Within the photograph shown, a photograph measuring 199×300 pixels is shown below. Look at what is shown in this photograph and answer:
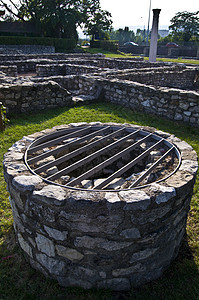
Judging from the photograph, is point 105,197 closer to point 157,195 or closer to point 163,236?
point 157,195

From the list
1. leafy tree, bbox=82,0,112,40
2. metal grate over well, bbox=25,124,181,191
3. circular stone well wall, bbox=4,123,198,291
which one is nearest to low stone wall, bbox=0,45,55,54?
leafy tree, bbox=82,0,112,40

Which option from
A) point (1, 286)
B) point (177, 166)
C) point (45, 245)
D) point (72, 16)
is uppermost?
point (72, 16)

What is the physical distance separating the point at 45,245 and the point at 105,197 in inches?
33.7

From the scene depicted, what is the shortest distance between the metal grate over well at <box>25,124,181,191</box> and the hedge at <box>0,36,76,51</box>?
28.6 metres

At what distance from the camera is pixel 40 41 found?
3034cm

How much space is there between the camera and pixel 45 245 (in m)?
2.45

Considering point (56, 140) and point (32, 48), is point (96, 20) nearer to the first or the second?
point (32, 48)

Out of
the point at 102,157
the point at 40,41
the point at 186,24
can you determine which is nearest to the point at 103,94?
the point at 102,157

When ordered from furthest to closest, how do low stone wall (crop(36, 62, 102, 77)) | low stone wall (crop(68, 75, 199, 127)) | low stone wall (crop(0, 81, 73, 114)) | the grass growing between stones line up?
1. low stone wall (crop(36, 62, 102, 77))
2. low stone wall (crop(0, 81, 73, 114))
3. low stone wall (crop(68, 75, 199, 127))
4. the grass growing between stones

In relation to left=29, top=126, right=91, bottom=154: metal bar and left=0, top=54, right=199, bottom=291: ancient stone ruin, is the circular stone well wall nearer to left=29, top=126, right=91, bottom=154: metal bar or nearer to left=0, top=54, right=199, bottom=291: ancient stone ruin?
left=0, top=54, right=199, bottom=291: ancient stone ruin

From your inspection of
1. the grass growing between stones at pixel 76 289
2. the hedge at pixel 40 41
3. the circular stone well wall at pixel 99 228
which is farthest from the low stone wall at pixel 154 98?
the hedge at pixel 40 41

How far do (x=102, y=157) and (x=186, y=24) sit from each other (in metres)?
55.0

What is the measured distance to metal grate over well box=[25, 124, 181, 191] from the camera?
299cm

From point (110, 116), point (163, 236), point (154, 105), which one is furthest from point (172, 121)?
point (163, 236)
